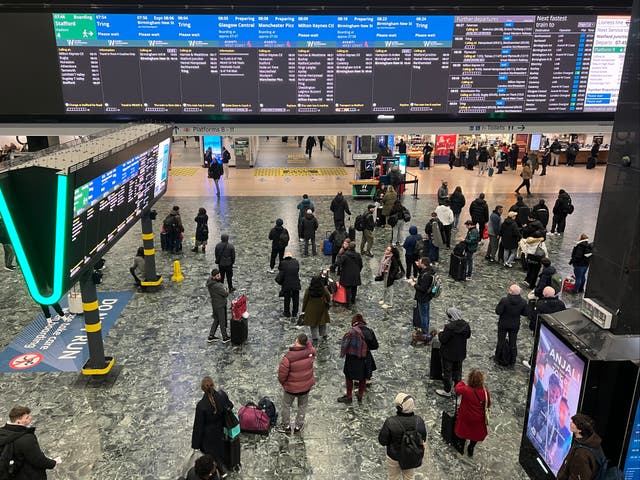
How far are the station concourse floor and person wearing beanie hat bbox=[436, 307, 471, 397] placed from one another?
13.0 inches

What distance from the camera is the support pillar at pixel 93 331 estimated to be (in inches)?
336

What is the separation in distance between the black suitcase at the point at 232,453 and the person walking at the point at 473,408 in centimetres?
284

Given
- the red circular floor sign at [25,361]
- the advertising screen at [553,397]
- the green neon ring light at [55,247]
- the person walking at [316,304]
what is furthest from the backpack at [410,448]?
the red circular floor sign at [25,361]

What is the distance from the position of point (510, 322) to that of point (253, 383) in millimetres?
4355

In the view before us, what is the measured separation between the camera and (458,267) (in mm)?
12977

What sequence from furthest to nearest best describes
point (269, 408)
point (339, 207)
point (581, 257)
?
point (339, 207) < point (581, 257) < point (269, 408)

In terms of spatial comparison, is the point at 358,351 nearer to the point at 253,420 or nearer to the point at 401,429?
the point at 253,420

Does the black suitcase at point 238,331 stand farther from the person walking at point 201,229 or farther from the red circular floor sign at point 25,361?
the person walking at point 201,229

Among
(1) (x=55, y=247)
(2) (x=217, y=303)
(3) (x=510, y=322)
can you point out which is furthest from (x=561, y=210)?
(1) (x=55, y=247)

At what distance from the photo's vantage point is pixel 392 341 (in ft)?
32.6

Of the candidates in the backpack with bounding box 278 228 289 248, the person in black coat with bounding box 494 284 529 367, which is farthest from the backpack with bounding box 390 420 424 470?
the backpack with bounding box 278 228 289 248

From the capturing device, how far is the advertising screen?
5523 millimetres

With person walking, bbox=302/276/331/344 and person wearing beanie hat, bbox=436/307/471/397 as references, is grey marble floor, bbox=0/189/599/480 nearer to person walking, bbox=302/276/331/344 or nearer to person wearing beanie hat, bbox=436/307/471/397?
person wearing beanie hat, bbox=436/307/471/397

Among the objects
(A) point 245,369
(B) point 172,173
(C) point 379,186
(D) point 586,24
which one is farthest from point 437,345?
(B) point 172,173
